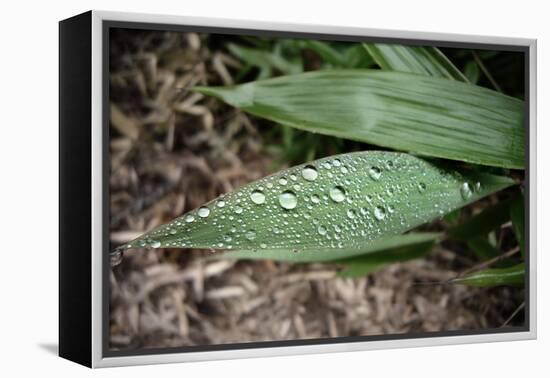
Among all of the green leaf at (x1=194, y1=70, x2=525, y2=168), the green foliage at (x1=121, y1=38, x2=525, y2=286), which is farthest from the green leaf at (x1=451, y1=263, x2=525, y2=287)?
the green leaf at (x1=194, y1=70, x2=525, y2=168)

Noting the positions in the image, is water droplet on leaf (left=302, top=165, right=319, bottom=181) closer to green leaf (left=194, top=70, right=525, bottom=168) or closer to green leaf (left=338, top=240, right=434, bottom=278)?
green leaf (left=194, top=70, right=525, bottom=168)

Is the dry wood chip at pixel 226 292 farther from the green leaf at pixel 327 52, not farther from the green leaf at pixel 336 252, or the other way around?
the green leaf at pixel 327 52

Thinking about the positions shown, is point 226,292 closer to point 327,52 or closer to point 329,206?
point 329,206

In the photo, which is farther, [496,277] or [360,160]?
[496,277]

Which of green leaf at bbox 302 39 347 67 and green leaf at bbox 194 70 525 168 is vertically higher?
green leaf at bbox 302 39 347 67

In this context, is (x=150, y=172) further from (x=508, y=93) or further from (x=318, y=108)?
(x=508, y=93)

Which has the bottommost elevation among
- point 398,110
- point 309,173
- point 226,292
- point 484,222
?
point 226,292

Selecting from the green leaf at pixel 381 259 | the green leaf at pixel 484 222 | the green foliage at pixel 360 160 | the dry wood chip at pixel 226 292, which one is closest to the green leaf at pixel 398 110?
the green foliage at pixel 360 160

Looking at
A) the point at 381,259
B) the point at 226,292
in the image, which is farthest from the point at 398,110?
the point at 226,292
